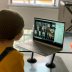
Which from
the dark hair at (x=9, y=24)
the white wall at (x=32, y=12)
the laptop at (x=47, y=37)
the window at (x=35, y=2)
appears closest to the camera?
the dark hair at (x=9, y=24)

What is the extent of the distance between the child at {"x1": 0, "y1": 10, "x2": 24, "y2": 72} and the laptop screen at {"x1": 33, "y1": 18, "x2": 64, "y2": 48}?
2.22ft

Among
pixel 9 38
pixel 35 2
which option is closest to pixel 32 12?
pixel 35 2

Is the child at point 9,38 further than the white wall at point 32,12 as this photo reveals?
No

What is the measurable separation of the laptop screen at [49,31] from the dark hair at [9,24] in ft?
2.34

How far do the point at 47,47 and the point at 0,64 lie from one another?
79 centimetres

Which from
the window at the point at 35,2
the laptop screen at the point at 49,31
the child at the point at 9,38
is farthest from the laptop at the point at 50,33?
the window at the point at 35,2

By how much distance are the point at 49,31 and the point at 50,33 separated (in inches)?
0.8

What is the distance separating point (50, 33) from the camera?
2014 mm

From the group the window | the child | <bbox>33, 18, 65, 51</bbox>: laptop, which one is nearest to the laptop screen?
<bbox>33, 18, 65, 51</bbox>: laptop

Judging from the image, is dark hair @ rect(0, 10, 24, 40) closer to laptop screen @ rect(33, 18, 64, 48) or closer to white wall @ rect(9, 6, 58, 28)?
laptop screen @ rect(33, 18, 64, 48)

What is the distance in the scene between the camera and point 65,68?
188 centimetres

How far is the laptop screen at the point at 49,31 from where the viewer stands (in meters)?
1.96

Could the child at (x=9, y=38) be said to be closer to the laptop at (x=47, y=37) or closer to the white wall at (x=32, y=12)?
the laptop at (x=47, y=37)

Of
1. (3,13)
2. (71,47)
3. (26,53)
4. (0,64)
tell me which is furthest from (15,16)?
(71,47)
